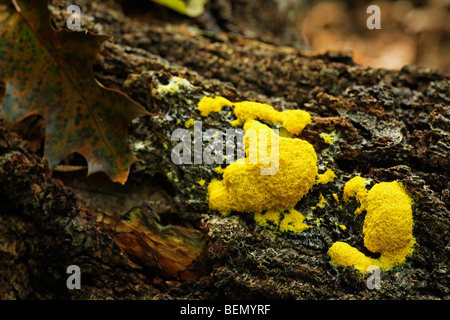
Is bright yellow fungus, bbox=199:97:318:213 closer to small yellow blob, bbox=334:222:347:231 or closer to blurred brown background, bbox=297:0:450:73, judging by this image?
small yellow blob, bbox=334:222:347:231

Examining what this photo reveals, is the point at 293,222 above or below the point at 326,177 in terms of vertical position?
below

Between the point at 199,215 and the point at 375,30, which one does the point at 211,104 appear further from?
the point at 375,30

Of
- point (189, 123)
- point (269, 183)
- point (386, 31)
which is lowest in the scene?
point (269, 183)

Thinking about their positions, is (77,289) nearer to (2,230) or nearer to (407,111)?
(2,230)

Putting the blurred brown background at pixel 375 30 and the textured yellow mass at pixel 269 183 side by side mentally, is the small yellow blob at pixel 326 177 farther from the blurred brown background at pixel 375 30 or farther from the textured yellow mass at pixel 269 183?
the blurred brown background at pixel 375 30

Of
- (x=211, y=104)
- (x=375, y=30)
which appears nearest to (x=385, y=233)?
(x=211, y=104)

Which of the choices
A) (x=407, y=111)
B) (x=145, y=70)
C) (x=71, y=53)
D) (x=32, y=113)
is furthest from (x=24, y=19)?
(x=407, y=111)

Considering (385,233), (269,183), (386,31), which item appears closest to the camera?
(385,233)
